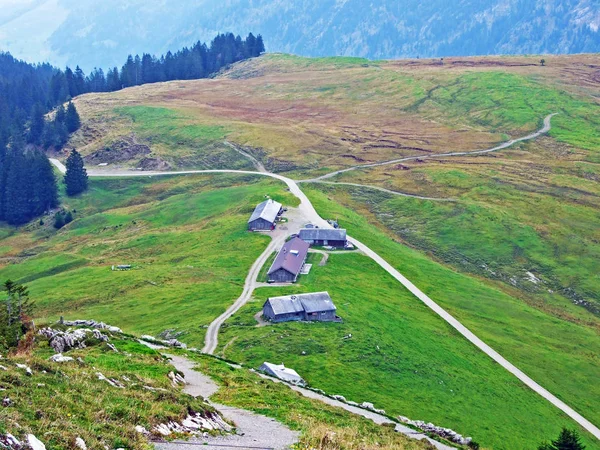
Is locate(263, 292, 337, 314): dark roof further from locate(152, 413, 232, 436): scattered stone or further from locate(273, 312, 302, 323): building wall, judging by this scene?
locate(152, 413, 232, 436): scattered stone

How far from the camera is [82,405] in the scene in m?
29.5

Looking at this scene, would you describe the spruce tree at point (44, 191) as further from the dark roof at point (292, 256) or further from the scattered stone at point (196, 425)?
the scattered stone at point (196, 425)

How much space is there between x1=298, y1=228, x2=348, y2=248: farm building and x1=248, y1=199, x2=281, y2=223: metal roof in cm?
976

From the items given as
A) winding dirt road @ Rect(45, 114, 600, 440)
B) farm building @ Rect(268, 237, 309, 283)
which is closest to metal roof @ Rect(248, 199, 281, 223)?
winding dirt road @ Rect(45, 114, 600, 440)

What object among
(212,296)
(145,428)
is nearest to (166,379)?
(145,428)

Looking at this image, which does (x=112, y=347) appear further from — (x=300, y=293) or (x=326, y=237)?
(x=326, y=237)

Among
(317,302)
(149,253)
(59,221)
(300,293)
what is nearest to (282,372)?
(317,302)

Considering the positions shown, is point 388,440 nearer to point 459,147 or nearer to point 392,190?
point 392,190

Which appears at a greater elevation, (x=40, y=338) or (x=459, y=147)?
(x=40, y=338)

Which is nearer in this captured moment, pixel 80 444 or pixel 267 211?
pixel 80 444

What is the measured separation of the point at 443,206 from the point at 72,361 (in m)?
118

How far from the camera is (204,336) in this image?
240 ft

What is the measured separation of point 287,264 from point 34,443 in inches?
2791

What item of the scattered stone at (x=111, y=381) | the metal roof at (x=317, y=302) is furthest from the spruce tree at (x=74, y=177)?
the scattered stone at (x=111, y=381)
